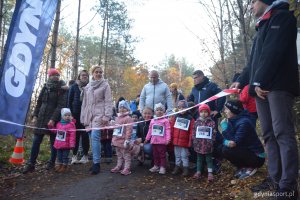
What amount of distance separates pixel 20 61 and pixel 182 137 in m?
3.41

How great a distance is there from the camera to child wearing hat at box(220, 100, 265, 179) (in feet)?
17.9

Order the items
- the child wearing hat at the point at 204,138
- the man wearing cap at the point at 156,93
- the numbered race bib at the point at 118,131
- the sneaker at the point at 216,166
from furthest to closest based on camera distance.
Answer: the man wearing cap at the point at 156,93 → the numbered race bib at the point at 118,131 → the sneaker at the point at 216,166 → the child wearing hat at the point at 204,138

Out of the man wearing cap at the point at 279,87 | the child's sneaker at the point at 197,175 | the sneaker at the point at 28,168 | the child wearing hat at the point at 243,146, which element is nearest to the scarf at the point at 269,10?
the man wearing cap at the point at 279,87

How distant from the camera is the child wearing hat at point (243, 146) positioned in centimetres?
545

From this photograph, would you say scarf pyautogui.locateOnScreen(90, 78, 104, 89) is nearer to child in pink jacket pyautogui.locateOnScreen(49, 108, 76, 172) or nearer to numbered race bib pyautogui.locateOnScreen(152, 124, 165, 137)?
child in pink jacket pyautogui.locateOnScreen(49, 108, 76, 172)

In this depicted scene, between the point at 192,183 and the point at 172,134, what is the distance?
1.31 m

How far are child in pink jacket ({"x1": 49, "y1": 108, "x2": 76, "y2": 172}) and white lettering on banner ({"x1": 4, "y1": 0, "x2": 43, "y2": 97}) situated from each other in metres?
1.74

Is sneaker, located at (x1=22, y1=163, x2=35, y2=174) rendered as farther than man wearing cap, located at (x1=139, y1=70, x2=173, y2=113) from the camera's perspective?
No

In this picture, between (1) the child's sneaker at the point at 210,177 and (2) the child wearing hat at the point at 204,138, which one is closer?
(1) the child's sneaker at the point at 210,177

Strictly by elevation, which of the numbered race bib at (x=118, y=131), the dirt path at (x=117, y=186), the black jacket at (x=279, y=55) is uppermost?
the black jacket at (x=279, y=55)

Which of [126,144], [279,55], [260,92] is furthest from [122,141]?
[279,55]

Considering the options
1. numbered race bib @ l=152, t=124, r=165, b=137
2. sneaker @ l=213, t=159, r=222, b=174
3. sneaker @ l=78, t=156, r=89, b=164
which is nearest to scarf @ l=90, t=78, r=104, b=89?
numbered race bib @ l=152, t=124, r=165, b=137

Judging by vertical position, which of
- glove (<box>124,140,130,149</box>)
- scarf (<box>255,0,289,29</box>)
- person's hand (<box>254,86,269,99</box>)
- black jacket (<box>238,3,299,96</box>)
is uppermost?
scarf (<box>255,0,289,29</box>)

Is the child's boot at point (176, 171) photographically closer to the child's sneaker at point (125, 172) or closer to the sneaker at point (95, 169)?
the child's sneaker at point (125, 172)
